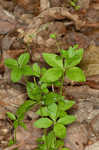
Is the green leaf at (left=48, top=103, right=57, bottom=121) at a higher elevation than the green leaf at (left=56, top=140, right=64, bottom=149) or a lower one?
higher

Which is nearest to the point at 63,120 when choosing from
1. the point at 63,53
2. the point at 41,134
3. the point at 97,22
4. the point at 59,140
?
the point at 59,140

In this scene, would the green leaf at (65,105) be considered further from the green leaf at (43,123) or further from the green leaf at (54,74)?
the green leaf at (54,74)

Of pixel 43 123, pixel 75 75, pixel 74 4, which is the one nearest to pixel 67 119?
pixel 43 123

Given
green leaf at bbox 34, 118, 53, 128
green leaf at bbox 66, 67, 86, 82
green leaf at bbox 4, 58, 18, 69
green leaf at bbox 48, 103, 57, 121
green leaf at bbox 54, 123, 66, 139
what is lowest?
green leaf at bbox 54, 123, 66, 139

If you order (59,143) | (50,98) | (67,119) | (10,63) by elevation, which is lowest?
(59,143)

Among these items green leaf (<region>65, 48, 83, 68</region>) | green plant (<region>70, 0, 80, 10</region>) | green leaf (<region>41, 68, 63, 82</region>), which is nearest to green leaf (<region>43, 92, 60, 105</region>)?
green leaf (<region>41, 68, 63, 82</region>)

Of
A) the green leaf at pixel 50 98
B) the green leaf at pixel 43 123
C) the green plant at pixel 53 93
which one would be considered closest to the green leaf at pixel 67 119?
the green plant at pixel 53 93

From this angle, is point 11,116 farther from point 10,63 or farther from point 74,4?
point 74,4

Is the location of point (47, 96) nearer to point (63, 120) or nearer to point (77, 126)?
point (63, 120)

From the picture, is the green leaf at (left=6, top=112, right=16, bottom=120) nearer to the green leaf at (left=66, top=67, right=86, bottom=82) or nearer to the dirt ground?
the dirt ground
